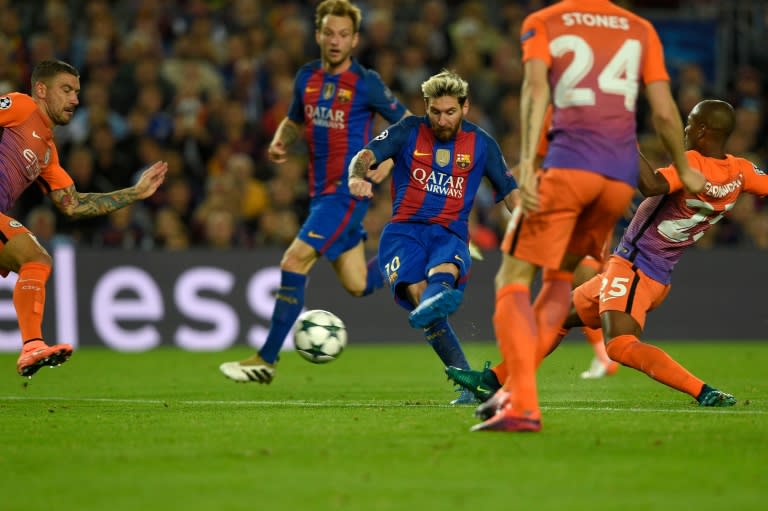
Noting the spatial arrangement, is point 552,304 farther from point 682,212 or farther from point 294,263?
point 294,263

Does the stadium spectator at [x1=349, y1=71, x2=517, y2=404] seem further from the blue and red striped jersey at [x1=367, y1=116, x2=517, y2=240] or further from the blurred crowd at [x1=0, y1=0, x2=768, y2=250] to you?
the blurred crowd at [x1=0, y1=0, x2=768, y2=250]

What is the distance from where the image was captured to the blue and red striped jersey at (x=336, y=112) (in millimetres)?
10328

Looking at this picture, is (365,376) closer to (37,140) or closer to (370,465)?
(37,140)

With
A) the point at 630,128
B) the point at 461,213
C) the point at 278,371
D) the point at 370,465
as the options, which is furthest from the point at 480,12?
the point at 370,465

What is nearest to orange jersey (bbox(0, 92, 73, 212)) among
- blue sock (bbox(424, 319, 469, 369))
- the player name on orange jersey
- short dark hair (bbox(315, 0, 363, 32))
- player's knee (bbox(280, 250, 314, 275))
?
player's knee (bbox(280, 250, 314, 275))

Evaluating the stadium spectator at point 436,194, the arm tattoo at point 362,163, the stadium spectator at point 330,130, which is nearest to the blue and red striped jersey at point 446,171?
the stadium spectator at point 436,194

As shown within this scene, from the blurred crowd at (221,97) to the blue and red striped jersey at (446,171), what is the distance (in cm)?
737

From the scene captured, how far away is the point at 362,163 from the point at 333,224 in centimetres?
218

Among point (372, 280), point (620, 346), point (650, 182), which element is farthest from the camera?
point (372, 280)

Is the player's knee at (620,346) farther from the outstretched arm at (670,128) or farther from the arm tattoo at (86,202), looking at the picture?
the arm tattoo at (86,202)

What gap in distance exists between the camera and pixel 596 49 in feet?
21.5

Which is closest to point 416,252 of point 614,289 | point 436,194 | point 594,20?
point 436,194

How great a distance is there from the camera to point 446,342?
844 cm

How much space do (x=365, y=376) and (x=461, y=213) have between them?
3.05 metres
